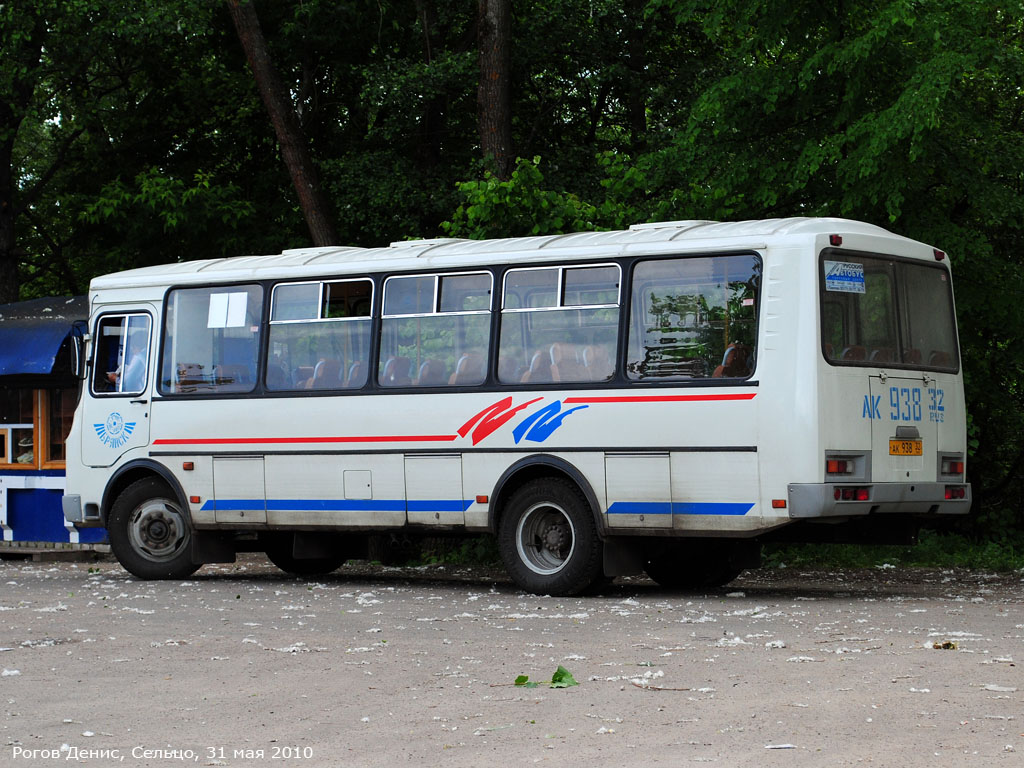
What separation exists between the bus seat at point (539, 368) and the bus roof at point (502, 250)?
84cm

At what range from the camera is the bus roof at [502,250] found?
13266 millimetres

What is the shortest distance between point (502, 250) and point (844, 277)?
3.11m

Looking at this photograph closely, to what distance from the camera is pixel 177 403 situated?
53.9ft

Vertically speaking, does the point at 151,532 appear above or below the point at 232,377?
below

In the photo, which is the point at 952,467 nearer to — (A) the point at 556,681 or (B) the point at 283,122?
(A) the point at 556,681

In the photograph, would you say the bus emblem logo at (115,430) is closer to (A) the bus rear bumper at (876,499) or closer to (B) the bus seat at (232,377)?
(B) the bus seat at (232,377)

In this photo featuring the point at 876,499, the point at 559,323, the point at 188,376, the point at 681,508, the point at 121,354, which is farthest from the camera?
the point at 121,354

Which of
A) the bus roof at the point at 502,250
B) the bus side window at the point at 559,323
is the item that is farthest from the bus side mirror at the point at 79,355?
the bus side window at the point at 559,323

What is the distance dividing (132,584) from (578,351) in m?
5.30

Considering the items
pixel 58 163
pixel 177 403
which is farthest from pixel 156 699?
pixel 58 163

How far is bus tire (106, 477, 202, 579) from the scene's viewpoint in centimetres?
1652

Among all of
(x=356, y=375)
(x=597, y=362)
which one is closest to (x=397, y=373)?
(x=356, y=375)

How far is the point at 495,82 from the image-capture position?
72.3ft

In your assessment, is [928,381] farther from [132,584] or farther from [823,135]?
[132,584]
